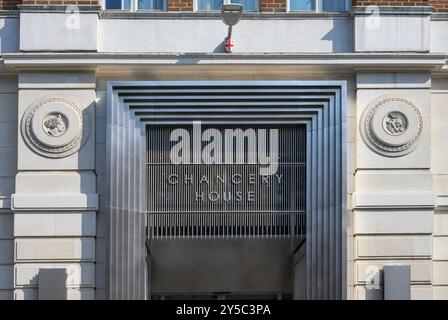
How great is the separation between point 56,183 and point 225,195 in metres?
2.59

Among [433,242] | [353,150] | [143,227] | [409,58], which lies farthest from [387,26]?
[143,227]

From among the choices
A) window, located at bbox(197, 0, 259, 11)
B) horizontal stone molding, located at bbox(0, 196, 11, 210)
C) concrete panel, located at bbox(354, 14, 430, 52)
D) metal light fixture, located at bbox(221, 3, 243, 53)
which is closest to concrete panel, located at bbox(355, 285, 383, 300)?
concrete panel, located at bbox(354, 14, 430, 52)

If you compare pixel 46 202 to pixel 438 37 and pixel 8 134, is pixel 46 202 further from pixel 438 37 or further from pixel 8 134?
pixel 438 37

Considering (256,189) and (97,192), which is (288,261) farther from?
(97,192)

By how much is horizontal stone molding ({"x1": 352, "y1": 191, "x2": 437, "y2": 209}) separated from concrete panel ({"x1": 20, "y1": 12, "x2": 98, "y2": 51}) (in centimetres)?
474

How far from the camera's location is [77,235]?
71.2 feet

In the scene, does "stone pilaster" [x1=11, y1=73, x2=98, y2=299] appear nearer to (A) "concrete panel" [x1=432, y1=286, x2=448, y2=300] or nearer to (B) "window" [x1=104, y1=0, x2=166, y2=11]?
(B) "window" [x1=104, y1=0, x2=166, y2=11]

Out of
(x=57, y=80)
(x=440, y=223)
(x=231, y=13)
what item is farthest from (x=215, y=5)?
(x=440, y=223)

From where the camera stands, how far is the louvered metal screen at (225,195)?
22.1 metres

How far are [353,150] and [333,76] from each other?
1.19 metres

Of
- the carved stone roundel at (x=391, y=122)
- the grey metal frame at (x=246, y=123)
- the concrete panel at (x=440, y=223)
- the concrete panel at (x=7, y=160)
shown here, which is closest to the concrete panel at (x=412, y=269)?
the grey metal frame at (x=246, y=123)

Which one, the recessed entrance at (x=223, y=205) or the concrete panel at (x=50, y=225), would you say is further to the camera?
the recessed entrance at (x=223, y=205)

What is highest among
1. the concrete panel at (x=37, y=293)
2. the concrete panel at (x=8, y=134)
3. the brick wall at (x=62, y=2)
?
the brick wall at (x=62, y=2)

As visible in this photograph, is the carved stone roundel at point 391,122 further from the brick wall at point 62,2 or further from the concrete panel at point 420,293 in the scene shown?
the brick wall at point 62,2
